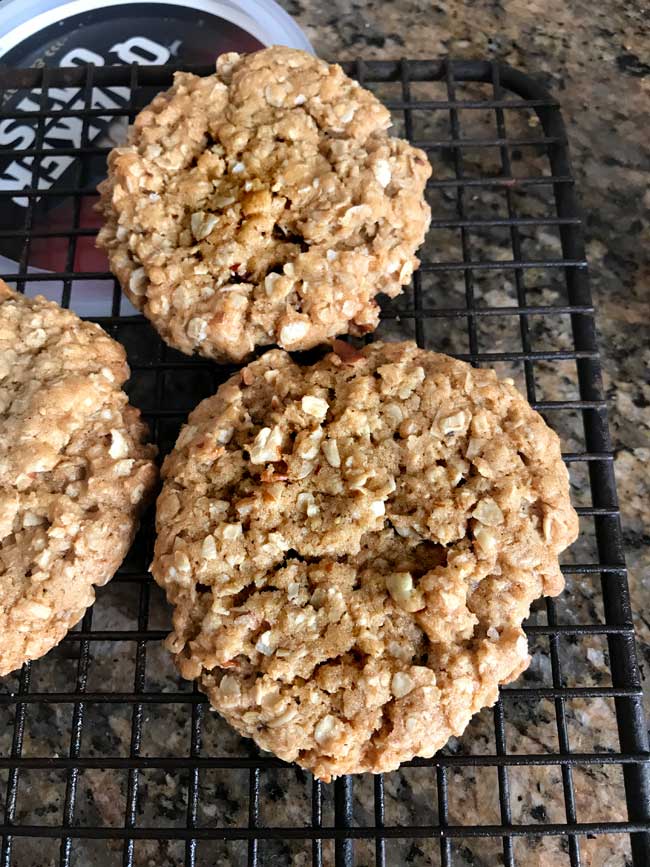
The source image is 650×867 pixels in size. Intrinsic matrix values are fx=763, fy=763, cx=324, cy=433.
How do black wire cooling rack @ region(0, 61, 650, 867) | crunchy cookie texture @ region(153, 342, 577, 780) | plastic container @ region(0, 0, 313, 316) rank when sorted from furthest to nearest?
plastic container @ region(0, 0, 313, 316), black wire cooling rack @ region(0, 61, 650, 867), crunchy cookie texture @ region(153, 342, 577, 780)

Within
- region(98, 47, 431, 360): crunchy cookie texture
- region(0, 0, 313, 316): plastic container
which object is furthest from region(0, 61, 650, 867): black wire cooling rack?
region(98, 47, 431, 360): crunchy cookie texture

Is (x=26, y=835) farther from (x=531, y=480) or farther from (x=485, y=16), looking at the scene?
(x=485, y=16)

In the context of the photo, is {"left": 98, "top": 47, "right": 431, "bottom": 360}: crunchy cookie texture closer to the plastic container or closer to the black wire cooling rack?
→ the black wire cooling rack

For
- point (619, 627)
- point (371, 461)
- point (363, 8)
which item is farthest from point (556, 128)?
point (619, 627)

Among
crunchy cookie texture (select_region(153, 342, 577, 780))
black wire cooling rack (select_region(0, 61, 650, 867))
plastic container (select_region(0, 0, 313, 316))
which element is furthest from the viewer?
plastic container (select_region(0, 0, 313, 316))

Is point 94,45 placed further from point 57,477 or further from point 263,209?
point 57,477

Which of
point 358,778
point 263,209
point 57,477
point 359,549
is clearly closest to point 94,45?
point 263,209
